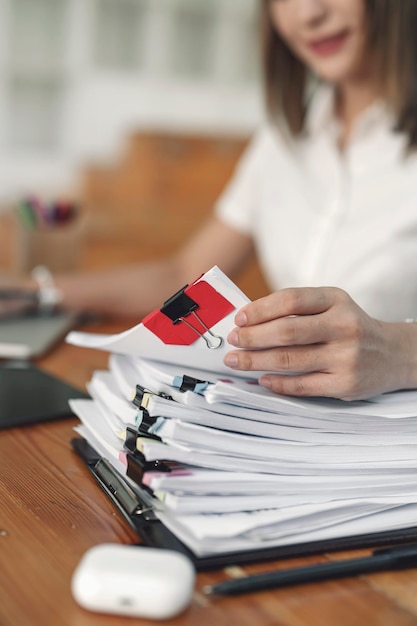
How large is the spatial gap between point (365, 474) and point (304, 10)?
2.95 ft

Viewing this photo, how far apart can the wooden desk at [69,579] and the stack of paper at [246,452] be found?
3 centimetres

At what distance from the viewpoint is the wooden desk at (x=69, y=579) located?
424mm

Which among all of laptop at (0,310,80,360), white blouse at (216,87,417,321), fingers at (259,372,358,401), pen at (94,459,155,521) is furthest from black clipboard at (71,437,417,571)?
white blouse at (216,87,417,321)

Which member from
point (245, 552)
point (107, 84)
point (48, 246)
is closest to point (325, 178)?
point (48, 246)

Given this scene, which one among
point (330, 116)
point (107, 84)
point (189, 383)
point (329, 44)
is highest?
point (107, 84)

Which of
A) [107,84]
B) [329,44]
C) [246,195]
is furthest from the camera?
[107,84]

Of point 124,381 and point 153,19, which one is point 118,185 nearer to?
point 153,19

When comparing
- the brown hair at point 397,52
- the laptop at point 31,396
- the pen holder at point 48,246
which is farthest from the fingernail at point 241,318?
the pen holder at point 48,246

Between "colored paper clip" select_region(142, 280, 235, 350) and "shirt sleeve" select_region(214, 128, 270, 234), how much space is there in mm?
963

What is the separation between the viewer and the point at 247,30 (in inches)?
157

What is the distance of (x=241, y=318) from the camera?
543 mm

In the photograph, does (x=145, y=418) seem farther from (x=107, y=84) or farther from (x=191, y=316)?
(x=107, y=84)

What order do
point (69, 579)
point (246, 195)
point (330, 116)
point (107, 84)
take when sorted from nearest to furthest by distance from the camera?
→ point (69, 579) → point (330, 116) → point (246, 195) → point (107, 84)

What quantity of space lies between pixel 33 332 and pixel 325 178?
23.1 inches
